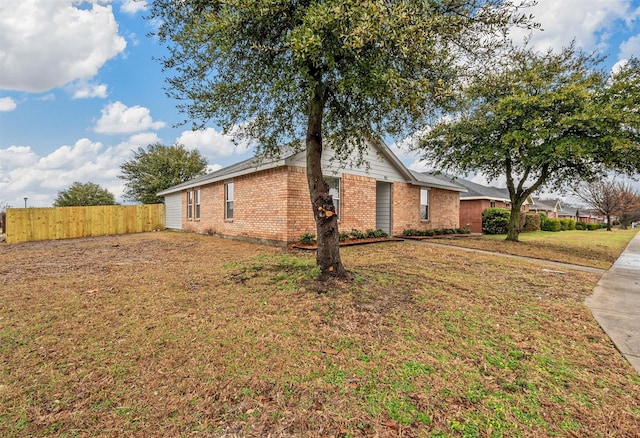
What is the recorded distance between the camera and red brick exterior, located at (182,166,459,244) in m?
10.3

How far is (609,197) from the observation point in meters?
33.2

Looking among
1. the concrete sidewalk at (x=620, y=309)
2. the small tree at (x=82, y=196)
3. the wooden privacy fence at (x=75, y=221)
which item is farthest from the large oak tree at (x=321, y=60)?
the small tree at (x=82, y=196)

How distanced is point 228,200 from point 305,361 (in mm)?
11608

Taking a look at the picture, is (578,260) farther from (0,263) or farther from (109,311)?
(0,263)

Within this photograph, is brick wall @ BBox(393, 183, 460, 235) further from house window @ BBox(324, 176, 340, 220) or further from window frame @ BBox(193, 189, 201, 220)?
window frame @ BBox(193, 189, 201, 220)

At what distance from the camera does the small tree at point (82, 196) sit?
2995cm

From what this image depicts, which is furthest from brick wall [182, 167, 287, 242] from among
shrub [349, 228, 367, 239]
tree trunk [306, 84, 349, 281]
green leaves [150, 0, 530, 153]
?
tree trunk [306, 84, 349, 281]

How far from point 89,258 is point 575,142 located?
1572 cm

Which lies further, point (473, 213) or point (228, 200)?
point (473, 213)

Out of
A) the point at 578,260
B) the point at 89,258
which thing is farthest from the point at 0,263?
the point at 578,260

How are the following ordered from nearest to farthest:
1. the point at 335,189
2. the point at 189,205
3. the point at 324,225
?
the point at 324,225 → the point at 335,189 → the point at 189,205

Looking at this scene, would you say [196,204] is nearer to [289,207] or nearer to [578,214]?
[289,207]

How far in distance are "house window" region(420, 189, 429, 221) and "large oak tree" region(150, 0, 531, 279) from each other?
9264mm

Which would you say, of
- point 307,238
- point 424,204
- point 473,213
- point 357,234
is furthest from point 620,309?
point 473,213
